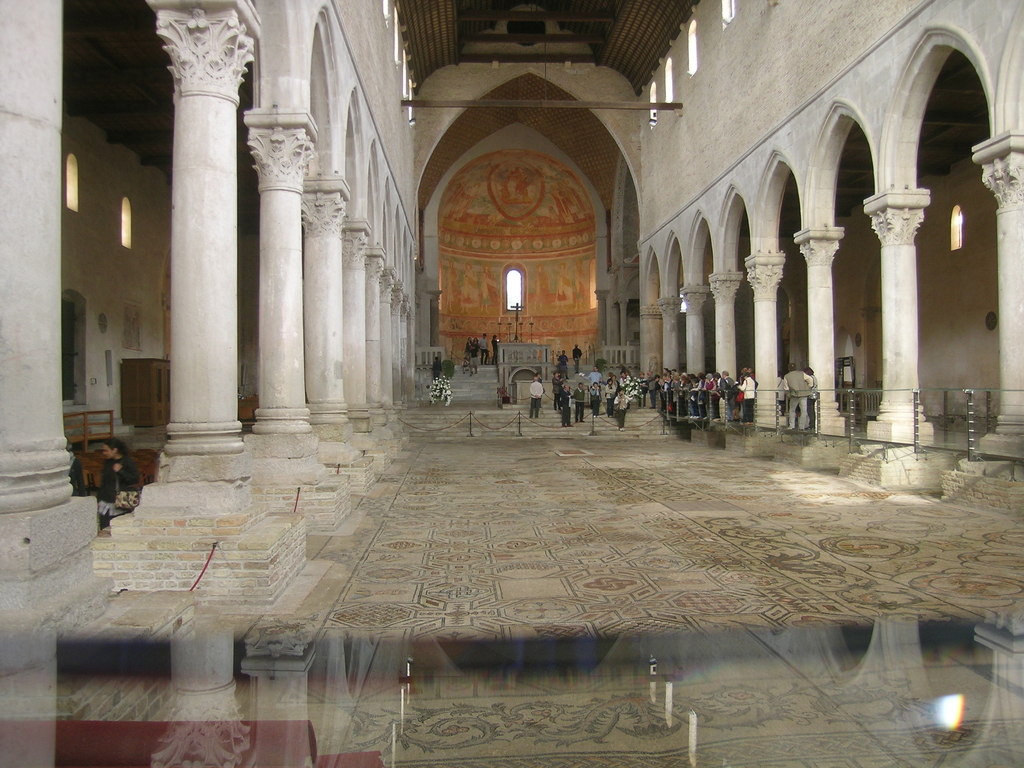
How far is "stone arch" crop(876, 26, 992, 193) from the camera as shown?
11914 mm

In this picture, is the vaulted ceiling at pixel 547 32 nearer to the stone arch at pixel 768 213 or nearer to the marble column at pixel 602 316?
the stone arch at pixel 768 213

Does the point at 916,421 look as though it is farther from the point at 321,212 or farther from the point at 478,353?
the point at 478,353

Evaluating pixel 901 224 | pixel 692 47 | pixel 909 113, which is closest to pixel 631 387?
pixel 692 47

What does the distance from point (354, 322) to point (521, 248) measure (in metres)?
31.0

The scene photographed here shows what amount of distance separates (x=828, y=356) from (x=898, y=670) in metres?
13.5

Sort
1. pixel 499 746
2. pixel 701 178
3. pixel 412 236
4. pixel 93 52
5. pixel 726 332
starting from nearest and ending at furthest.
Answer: pixel 499 746
pixel 93 52
pixel 726 332
pixel 701 178
pixel 412 236

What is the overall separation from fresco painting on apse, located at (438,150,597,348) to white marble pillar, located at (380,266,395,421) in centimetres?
2226

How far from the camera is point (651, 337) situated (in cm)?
3064

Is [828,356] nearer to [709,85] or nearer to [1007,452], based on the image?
[1007,452]

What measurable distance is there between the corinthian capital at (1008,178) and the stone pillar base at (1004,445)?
3.00 meters

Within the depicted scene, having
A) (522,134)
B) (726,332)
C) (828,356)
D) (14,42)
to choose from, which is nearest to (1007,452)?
(828,356)

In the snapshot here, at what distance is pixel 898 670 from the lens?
3.77 m

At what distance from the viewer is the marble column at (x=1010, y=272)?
969 centimetres

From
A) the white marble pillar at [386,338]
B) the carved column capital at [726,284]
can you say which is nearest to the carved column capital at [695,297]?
the carved column capital at [726,284]
